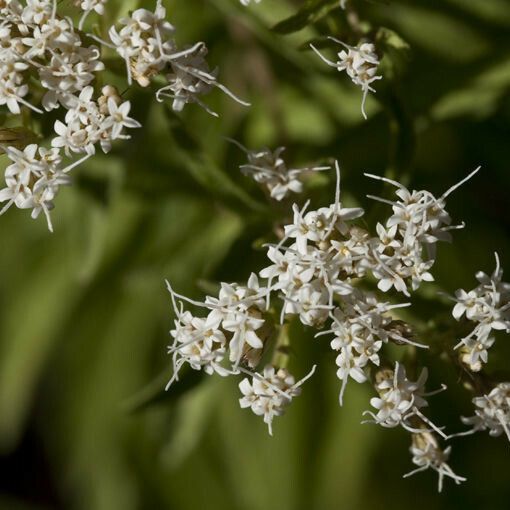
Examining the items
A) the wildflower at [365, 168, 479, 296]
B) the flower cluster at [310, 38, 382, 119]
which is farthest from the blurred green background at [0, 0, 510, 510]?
the wildflower at [365, 168, 479, 296]

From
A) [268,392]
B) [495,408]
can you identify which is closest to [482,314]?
[495,408]

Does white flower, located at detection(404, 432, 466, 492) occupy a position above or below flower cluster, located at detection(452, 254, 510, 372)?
below

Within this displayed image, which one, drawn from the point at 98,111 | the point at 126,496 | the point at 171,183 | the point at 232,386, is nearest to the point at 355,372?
the point at 98,111

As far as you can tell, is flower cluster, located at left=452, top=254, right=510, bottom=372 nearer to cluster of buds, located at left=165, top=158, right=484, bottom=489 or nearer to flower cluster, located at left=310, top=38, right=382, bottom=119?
cluster of buds, located at left=165, top=158, right=484, bottom=489

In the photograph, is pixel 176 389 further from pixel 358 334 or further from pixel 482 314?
pixel 482 314

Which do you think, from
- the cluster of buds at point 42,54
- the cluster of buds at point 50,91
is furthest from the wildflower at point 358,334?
the cluster of buds at point 42,54

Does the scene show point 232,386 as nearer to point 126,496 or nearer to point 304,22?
point 126,496
